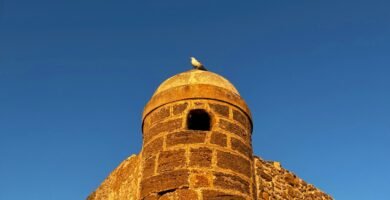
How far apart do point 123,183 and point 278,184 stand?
7.02 ft

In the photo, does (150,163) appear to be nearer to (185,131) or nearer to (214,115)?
(185,131)

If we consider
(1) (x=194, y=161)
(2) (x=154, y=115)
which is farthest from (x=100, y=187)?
(1) (x=194, y=161)

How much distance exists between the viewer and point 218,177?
19.5ft

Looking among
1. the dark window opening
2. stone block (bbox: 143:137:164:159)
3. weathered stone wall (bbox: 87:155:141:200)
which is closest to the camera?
stone block (bbox: 143:137:164:159)

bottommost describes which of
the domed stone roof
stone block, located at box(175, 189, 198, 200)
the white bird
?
stone block, located at box(175, 189, 198, 200)

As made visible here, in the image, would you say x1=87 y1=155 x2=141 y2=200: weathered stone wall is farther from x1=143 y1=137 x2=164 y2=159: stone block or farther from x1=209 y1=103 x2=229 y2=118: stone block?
x1=209 y1=103 x2=229 y2=118: stone block

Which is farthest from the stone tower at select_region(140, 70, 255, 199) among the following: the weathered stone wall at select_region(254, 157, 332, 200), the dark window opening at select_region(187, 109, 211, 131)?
the weathered stone wall at select_region(254, 157, 332, 200)

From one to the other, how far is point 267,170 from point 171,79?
1792mm

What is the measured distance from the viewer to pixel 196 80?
671 cm

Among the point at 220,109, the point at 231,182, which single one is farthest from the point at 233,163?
the point at 220,109

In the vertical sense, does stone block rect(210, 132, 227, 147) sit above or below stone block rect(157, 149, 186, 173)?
above

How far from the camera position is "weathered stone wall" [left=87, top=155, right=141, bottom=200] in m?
6.70

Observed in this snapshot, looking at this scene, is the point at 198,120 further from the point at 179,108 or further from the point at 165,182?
the point at 165,182

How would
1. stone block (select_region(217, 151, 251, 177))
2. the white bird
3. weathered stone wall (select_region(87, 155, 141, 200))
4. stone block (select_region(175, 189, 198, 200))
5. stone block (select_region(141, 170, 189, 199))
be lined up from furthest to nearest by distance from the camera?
1. the white bird
2. weathered stone wall (select_region(87, 155, 141, 200))
3. stone block (select_region(217, 151, 251, 177))
4. stone block (select_region(141, 170, 189, 199))
5. stone block (select_region(175, 189, 198, 200))
